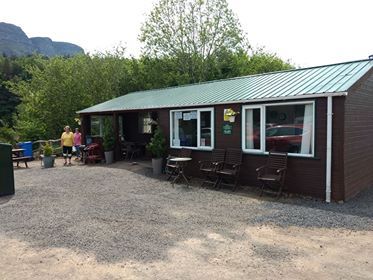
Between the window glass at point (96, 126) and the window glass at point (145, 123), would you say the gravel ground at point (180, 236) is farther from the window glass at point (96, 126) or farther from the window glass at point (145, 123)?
the window glass at point (96, 126)

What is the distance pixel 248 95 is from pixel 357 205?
3.94 metres

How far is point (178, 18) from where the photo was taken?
28.2m

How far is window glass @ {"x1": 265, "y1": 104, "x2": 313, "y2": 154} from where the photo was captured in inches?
309

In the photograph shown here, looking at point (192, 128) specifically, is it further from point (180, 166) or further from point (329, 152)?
point (329, 152)

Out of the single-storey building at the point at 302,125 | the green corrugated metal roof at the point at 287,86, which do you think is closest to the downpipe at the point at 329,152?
the single-storey building at the point at 302,125

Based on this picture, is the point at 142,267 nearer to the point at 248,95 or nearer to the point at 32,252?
the point at 32,252

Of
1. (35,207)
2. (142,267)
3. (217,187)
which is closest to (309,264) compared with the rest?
(142,267)

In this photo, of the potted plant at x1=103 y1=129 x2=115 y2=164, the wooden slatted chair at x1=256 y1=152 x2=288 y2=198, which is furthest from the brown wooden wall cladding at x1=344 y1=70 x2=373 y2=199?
the potted plant at x1=103 y1=129 x2=115 y2=164

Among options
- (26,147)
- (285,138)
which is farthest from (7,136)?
(285,138)

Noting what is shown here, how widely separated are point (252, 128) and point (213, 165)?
1.60m

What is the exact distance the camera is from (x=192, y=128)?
1095 centimetres

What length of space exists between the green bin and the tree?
20471 millimetres

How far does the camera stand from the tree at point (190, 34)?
27938 millimetres

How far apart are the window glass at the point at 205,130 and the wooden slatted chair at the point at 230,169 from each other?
113 cm
